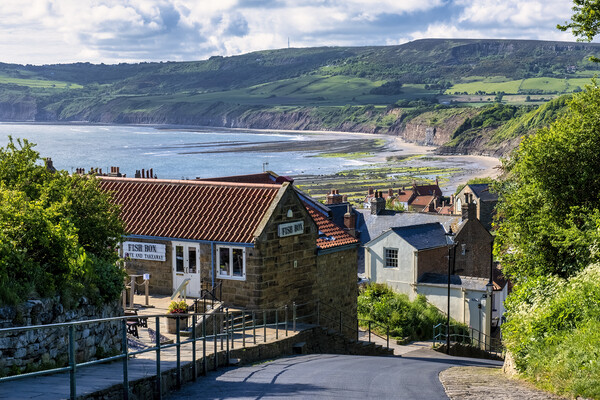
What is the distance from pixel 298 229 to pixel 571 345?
13771 mm

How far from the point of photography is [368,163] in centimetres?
16775

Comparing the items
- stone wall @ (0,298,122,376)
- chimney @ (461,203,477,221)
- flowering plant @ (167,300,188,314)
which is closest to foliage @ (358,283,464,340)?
chimney @ (461,203,477,221)

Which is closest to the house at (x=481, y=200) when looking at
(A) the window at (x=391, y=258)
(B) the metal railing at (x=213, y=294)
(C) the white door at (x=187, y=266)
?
(A) the window at (x=391, y=258)

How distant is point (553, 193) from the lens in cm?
2450

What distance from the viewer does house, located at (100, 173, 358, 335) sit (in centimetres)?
2612

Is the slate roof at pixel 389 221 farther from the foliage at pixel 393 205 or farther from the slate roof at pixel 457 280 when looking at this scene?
the foliage at pixel 393 205

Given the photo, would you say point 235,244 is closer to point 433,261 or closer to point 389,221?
point 433,261

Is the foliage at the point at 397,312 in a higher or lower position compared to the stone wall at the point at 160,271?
lower

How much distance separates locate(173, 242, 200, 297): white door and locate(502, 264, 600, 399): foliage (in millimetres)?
10912

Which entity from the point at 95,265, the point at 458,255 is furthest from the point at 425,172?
the point at 95,265

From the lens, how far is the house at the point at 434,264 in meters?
43.3

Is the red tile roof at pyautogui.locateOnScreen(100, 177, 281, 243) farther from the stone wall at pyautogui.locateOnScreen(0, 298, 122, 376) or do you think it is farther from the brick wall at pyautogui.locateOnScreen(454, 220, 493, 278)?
the brick wall at pyautogui.locateOnScreen(454, 220, 493, 278)

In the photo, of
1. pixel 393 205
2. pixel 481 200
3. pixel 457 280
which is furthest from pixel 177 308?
pixel 393 205

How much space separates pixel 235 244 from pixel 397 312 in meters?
16.1
